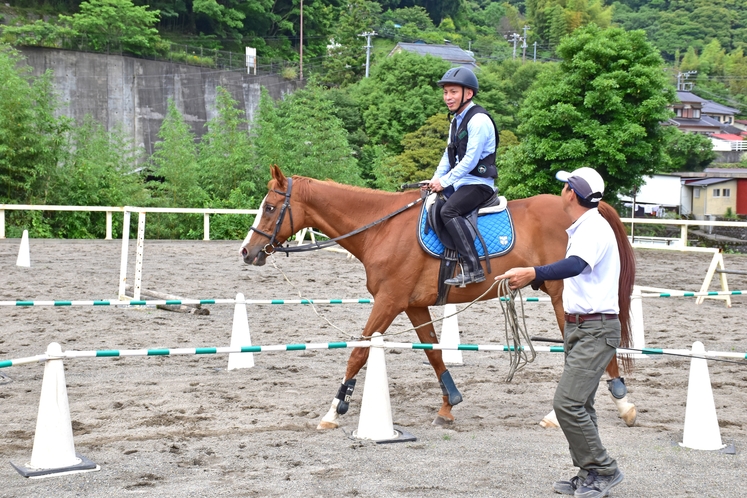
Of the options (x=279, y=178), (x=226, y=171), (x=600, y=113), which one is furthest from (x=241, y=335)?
(x=600, y=113)

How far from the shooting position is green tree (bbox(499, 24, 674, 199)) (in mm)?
27344

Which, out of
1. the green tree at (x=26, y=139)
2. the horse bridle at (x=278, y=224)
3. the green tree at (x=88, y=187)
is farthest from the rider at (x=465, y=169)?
the green tree at (x=26, y=139)

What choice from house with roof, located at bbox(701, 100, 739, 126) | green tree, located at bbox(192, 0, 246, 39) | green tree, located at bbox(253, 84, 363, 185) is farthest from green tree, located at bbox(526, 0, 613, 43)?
green tree, located at bbox(253, 84, 363, 185)

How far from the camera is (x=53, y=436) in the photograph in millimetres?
4914

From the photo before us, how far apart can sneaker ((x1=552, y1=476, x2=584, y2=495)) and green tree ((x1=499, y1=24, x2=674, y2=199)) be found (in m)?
24.0

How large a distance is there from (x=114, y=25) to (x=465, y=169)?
4080 centimetres

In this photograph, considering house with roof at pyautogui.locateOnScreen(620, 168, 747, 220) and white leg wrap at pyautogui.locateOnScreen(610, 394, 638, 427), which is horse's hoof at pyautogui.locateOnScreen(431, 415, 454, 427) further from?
house with roof at pyautogui.locateOnScreen(620, 168, 747, 220)

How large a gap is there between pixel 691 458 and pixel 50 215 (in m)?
23.5

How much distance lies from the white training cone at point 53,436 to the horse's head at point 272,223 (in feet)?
6.97

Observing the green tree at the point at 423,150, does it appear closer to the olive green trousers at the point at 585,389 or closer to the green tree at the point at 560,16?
the olive green trousers at the point at 585,389

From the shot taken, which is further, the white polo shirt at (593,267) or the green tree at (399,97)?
the green tree at (399,97)

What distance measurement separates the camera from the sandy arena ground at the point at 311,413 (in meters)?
4.78

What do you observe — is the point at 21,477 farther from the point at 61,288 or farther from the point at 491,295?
the point at 61,288

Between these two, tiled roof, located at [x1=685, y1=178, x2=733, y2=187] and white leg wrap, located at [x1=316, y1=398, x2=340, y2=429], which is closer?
white leg wrap, located at [x1=316, y1=398, x2=340, y2=429]
